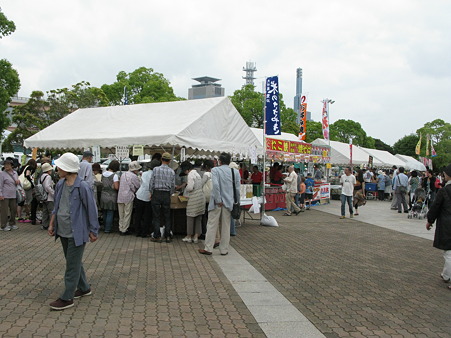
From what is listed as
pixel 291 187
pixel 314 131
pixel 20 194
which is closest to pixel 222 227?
pixel 20 194

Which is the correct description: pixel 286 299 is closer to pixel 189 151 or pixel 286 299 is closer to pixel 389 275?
pixel 389 275

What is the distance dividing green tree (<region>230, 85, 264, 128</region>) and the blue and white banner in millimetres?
37720

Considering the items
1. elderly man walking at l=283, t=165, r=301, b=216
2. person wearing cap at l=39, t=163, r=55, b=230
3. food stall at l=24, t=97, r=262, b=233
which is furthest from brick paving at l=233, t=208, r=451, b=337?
person wearing cap at l=39, t=163, r=55, b=230

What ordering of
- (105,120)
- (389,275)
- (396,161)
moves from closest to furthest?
(389,275)
(105,120)
(396,161)

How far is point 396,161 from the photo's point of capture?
37.5 m

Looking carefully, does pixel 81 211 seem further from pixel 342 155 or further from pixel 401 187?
pixel 342 155

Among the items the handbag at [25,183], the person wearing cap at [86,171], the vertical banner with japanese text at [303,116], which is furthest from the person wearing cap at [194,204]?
the vertical banner with japanese text at [303,116]

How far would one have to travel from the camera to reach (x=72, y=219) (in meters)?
4.40

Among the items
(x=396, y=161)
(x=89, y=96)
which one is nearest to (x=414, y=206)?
(x=396, y=161)

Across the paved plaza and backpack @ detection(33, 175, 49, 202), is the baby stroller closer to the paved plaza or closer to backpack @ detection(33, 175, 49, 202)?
the paved plaza

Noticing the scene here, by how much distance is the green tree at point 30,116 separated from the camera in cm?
3288

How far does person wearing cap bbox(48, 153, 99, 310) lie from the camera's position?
14.5ft

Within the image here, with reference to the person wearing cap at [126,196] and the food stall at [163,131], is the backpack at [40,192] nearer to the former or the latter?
the person wearing cap at [126,196]

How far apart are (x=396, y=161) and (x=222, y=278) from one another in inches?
1399
